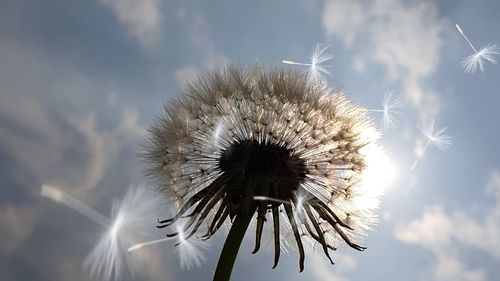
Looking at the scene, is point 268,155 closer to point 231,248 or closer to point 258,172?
point 258,172

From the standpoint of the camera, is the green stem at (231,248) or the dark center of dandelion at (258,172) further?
the dark center of dandelion at (258,172)

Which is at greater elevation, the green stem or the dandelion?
the dandelion

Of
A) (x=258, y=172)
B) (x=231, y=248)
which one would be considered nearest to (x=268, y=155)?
(x=258, y=172)

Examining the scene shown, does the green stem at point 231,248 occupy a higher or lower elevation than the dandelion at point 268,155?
lower

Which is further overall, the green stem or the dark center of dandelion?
the dark center of dandelion

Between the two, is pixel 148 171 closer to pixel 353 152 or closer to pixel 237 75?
pixel 237 75
